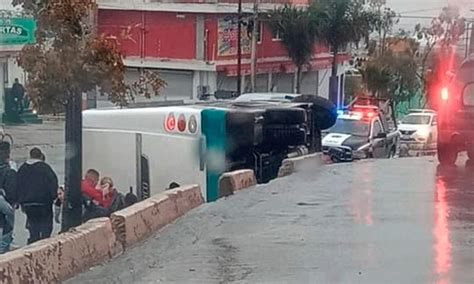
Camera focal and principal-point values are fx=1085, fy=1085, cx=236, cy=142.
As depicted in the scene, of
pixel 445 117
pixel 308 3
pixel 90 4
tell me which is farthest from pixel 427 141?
pixel 90 4

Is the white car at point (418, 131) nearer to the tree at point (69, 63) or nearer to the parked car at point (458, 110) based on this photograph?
the parked car at point (458, 110)

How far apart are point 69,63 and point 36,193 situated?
276 centimetres

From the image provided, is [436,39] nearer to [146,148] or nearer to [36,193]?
[146,148]

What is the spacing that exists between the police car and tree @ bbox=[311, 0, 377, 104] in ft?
56.1

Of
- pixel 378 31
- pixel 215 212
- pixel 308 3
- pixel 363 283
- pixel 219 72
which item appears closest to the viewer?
pixel 363 283

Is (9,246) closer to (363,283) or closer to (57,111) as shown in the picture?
(57,111)

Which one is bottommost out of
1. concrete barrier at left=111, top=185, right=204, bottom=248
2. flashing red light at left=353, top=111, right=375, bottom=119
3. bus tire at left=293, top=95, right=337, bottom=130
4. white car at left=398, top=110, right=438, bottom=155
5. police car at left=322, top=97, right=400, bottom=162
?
white car at left=398, top=110, right=438, bottom=155

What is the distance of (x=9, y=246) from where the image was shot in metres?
12.8

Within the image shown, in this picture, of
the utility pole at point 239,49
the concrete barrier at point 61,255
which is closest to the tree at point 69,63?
the concrete barrier at point 61,255

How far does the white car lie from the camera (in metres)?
38.4

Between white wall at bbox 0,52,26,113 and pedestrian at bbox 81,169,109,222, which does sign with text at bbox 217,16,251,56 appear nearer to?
white wall at bbox 0,52,26,113

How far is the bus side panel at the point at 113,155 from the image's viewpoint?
49.5 feet

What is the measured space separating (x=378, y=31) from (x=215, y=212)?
4477 cm

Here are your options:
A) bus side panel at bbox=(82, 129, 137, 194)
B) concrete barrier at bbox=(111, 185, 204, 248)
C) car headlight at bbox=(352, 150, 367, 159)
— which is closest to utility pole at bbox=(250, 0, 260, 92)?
car headlight at bbox=(352, 150, 367, 159)
